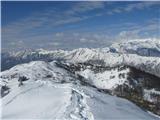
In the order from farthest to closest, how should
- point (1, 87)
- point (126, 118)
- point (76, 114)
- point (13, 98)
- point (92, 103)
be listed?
point (1, 87) < point (13, 98) < point (92, 103) < point (126, 118) < point (76, 114)

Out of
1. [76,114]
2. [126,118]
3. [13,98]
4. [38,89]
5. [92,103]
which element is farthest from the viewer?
[38,89]

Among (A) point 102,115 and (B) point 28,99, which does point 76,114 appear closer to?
(A) point 102,115

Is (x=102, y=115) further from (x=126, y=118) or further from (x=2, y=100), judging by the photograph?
(x=2, y=100)

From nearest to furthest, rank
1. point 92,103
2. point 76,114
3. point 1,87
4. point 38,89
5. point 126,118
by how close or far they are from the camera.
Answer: point 76,114, point 126,118, point 92,103, point 38,89, point 1,87

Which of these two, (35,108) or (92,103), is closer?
(35,108)

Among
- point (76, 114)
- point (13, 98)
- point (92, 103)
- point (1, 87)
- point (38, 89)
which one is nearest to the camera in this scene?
point (76, 114)

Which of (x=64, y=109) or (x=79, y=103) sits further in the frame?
(x=79, y=103)

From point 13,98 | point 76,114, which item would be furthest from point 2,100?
point 76,114

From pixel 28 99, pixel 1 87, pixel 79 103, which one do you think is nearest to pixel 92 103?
pixel 79 103
